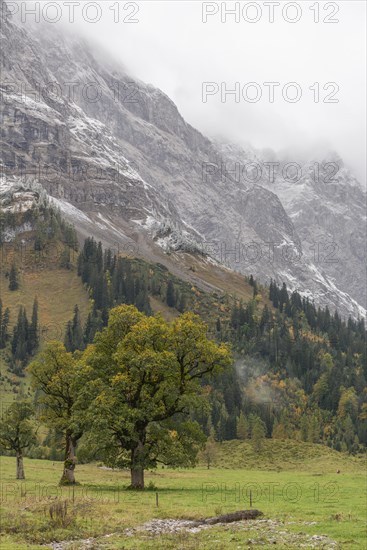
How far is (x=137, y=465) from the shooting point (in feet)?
158

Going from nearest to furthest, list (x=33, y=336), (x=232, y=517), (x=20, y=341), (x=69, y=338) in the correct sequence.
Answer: (x=232, y=517)
(x=20, y=341)
(x=69, y=338)
(x=33, y=336)

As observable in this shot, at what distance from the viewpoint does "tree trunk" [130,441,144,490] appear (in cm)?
4825

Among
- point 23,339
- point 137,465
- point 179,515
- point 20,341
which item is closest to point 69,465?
point 137,465

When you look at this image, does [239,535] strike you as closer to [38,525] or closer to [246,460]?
[38,525]

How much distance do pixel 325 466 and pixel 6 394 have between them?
90583 mm

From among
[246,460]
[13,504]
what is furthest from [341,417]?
[13,504]

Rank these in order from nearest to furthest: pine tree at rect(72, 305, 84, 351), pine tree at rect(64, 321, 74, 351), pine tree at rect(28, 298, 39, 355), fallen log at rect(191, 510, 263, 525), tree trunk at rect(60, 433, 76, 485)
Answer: fallen log at rect(191, 510, 263, 525), tree trunk at rect(60, 433, 76, 485), pine tree at rect(72, 305, 84, 351), pine tree at rect(64, 321, 74, 351), pine tree at rect(28, 298, 39, 355)

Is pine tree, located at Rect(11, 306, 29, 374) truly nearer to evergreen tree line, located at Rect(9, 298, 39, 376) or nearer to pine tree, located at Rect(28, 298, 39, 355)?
evergreen tree line, located at Rect(9, 298, 39, 376)

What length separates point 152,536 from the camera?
2620 cm

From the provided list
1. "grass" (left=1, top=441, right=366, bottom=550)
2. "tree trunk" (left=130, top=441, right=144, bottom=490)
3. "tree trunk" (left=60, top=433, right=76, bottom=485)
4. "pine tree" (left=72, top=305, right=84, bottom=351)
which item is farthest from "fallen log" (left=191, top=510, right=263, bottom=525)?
"pine tree" (left=72, top=305, right=84, bottom=351)

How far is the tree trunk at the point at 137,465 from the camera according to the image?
4825cm

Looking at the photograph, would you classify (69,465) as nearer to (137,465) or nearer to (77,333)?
(137,465)

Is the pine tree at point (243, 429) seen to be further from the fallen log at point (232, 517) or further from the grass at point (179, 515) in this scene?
the fallen log at point (232, 517)

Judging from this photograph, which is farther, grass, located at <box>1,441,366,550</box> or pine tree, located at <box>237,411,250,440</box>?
pine tree, located at <box>237,411,250,440</box>
